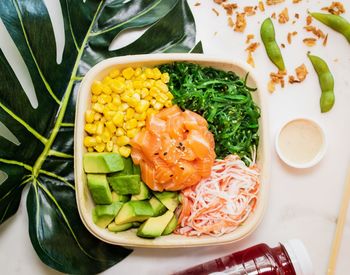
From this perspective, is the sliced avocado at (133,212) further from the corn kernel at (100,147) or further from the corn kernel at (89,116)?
the corn kernel at (89,116)

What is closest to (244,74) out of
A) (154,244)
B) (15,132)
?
(154,244)

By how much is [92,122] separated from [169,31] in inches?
25.9

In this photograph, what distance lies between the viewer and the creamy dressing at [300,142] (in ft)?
10.4

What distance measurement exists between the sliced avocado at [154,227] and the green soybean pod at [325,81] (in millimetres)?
1089

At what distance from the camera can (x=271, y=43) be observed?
10.6 feet

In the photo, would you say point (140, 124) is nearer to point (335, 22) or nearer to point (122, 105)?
point (122, 105)

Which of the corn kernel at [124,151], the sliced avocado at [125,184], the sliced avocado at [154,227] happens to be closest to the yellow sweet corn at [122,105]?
the corn kernel at [124,151]

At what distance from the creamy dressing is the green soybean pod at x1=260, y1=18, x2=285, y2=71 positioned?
0.35m

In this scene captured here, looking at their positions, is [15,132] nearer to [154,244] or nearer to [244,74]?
[154,244]

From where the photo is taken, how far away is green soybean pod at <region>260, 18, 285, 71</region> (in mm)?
3219

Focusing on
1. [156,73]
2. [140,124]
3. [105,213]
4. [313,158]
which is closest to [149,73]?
[156,73]

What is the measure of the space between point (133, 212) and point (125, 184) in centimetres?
15

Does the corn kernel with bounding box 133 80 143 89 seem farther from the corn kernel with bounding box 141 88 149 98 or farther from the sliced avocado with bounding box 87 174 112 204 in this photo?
the sliced avocado with bounding box 87 174 112 204

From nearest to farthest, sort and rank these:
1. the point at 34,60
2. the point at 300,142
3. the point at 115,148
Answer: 1. the point at 34,60
2. the point at 115,148
3. the point at 300,142
